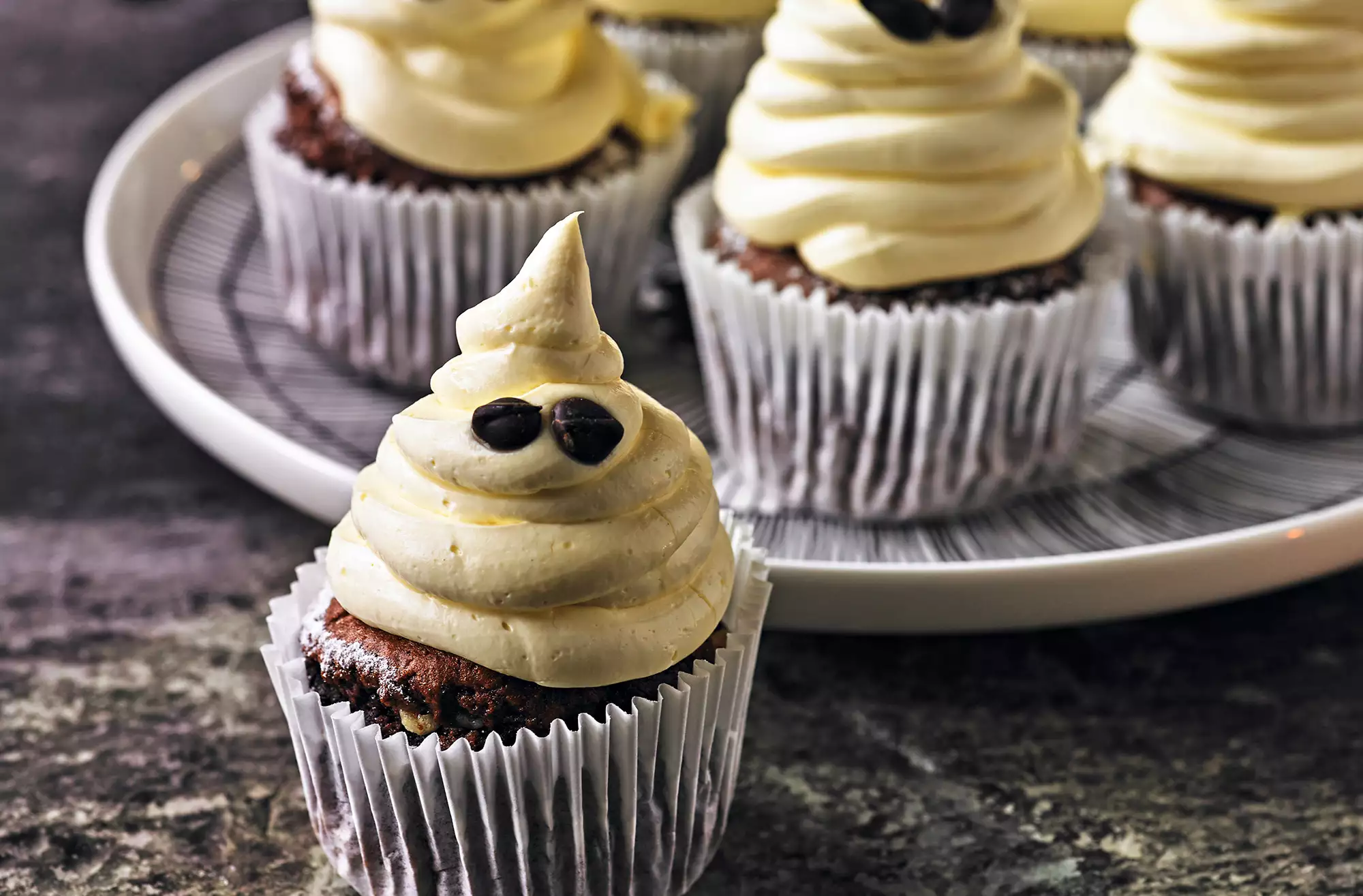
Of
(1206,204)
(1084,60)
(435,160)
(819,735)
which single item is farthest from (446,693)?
(1084,60)

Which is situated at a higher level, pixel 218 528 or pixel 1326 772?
pixel 1326 772

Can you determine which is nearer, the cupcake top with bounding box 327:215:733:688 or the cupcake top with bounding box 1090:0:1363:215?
the cupcake top with bounding box 327:215:733:688

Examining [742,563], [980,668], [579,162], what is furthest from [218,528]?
[980,668]

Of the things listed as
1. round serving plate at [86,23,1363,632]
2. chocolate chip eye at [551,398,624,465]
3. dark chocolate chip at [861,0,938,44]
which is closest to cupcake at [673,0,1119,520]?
dark chocolate chip at [861,0,938,44]

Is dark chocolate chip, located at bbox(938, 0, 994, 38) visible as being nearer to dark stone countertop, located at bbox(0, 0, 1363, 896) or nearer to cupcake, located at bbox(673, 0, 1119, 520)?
cupcake, located at bbox(673, 0, 1119, 520)

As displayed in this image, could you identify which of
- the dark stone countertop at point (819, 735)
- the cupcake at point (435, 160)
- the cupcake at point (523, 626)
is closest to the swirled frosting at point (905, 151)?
the cupcake at point (435, 160)

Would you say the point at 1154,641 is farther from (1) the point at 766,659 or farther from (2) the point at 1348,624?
(1) the point at 766,659

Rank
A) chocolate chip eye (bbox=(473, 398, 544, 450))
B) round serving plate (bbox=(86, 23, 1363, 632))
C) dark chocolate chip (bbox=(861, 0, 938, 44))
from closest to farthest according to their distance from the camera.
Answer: chocolate chip eye (bbox=(473, 398, 544, 450)), round serving plate (bbox=(86, 23, 1363, 632)), dark chocolate chip (bbox=(861, 0, 938, 44))
